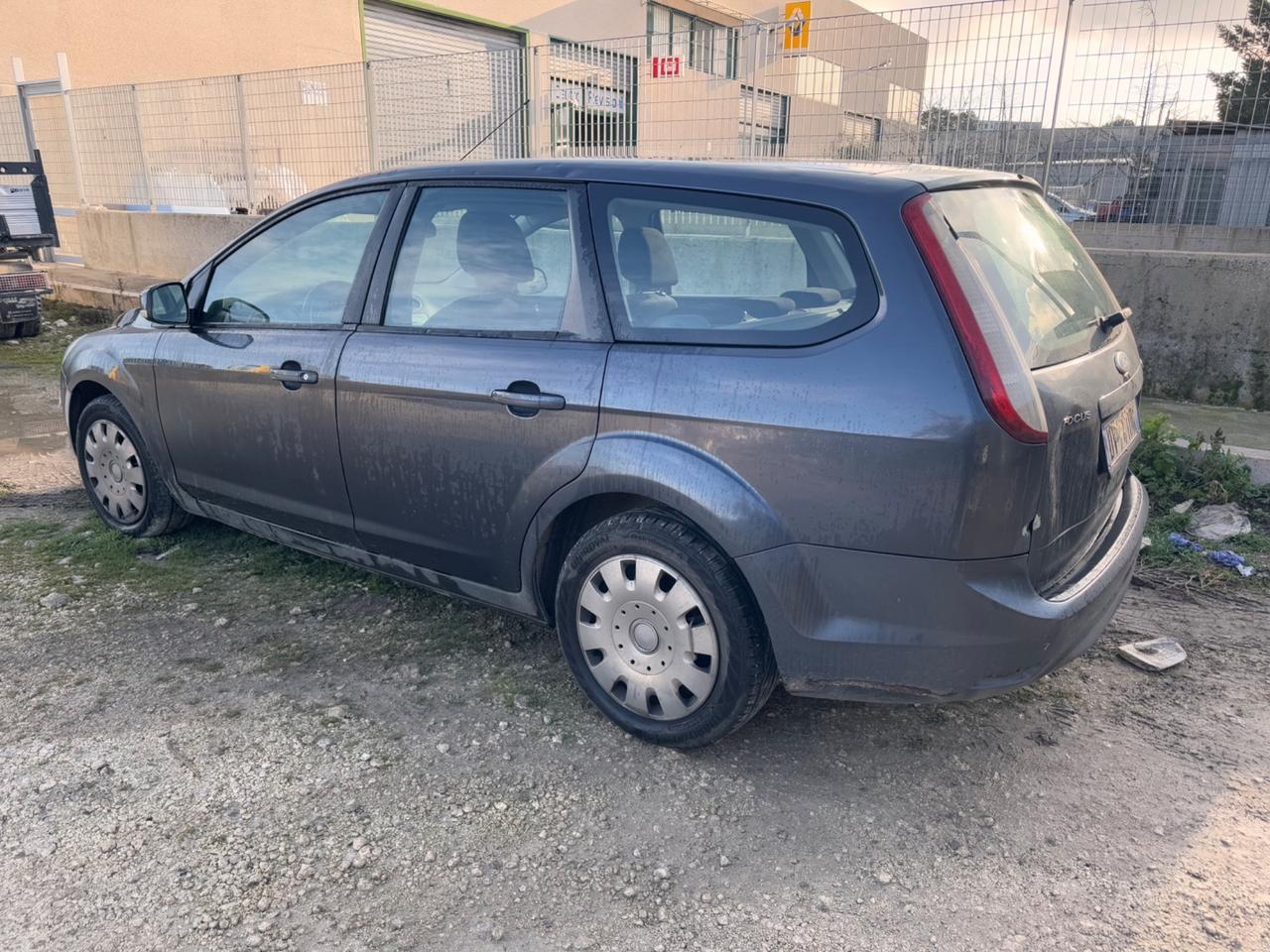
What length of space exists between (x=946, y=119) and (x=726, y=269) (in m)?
4.72

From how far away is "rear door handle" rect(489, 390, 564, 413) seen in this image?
2805 mm

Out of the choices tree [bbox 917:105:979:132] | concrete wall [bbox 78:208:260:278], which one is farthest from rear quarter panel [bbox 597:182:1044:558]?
concrete wall [bbox 78:208:260:278]

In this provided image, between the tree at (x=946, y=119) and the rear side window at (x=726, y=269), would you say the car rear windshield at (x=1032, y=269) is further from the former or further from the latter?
the tree at (x=946, y=119)

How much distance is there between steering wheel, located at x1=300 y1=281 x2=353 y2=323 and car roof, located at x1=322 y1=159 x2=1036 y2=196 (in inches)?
25.1

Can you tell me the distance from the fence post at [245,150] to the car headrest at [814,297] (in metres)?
11.0

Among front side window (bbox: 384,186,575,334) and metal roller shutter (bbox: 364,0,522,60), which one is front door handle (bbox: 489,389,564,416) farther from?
metal roller shutter (bbox: 364,0,522,60)

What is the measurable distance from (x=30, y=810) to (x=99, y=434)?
93.3 inches

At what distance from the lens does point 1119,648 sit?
11.4ft

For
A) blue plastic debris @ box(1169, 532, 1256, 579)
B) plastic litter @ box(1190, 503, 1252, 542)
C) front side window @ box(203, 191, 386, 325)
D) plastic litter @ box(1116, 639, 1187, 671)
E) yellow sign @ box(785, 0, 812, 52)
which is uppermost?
yellow sign @ box(785, 0, 812, 52)

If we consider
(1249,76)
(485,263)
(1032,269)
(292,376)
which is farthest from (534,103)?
(1032,269)

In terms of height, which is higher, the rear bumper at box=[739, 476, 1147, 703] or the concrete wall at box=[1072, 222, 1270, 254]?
the concrete wall at box=[1072, 222, 1270, 254]

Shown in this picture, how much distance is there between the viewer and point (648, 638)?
Result: 2.78 metres

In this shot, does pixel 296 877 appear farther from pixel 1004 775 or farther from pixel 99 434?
pixel 99 434

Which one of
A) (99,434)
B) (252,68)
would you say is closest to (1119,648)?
(99,434)
